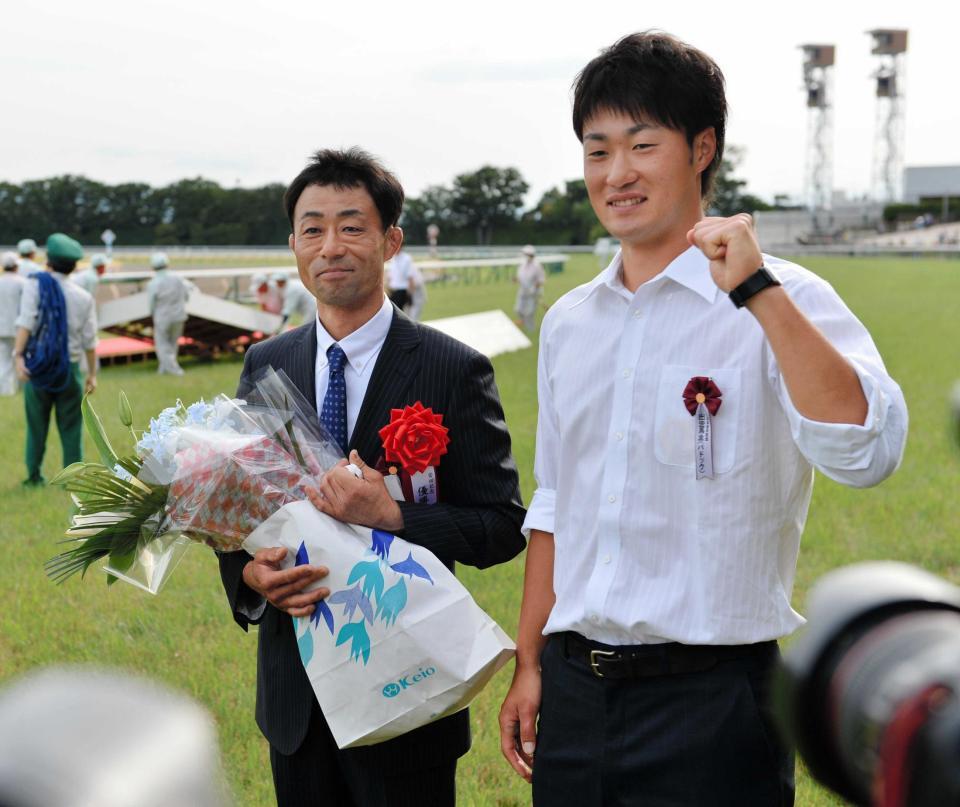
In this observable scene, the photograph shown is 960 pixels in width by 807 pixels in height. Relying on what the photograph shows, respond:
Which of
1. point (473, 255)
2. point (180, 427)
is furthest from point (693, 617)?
point (473, 255)

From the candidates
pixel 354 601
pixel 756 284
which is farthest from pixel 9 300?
pixel 756 284

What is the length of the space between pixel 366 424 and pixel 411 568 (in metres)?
0.52

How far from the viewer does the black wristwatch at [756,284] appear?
1895 mm

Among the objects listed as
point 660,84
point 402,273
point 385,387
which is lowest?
point 402,273

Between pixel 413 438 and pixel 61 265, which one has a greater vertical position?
pixel 61 265

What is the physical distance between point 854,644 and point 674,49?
5.79ft

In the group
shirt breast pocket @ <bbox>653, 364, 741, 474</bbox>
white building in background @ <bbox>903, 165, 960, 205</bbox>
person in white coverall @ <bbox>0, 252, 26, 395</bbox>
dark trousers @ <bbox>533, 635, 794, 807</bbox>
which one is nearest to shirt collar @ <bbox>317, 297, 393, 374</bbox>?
shirt breast pocket @ <bbox>653, 364, 741, 474</bbox>

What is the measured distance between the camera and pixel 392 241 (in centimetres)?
320

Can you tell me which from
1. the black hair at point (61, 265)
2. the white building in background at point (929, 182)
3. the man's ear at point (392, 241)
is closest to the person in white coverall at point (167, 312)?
the black hair at point (61, 265)

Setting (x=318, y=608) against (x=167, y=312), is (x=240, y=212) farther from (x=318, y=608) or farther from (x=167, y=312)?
(x=318, y=608)

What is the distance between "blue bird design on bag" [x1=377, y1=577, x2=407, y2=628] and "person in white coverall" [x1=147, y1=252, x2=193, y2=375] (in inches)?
638

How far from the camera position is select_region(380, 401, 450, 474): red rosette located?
2.69 metres

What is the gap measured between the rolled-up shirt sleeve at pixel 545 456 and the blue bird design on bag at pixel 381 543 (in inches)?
12.9

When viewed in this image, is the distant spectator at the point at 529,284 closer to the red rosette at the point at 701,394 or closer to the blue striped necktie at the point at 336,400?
the blue striped necktie at the point at 336,400
